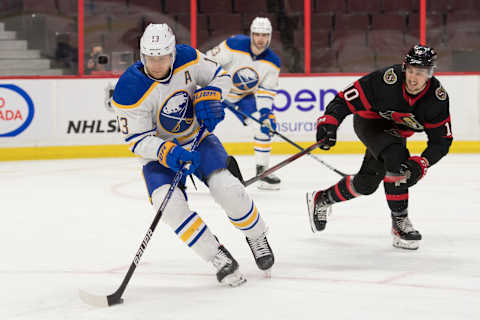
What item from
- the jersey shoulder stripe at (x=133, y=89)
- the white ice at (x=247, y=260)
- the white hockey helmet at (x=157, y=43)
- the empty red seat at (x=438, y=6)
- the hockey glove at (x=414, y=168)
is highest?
the empty red seat at (x=438, y=6)

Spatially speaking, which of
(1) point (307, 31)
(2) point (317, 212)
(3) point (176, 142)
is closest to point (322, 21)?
(1) point (307, 31)

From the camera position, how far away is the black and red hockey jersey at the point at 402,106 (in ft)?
10.6

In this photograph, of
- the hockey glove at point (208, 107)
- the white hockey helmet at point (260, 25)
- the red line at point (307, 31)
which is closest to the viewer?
the hockey glove at point (208, 107)

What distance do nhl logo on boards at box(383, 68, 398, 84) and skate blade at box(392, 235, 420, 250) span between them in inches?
29.3

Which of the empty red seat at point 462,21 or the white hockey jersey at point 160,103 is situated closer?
the white hockey jersey at point 160,103

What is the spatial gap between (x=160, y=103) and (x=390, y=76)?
1.06 meters

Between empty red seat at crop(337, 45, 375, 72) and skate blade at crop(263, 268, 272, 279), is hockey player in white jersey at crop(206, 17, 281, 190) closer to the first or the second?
empty red seat at crop(337, 45, 375, 72)

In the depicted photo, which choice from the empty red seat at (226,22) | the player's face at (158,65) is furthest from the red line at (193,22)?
the player's face at (158,65)

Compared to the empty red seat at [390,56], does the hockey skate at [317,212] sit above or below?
below

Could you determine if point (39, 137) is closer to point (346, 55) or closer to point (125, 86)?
point (346, 55)

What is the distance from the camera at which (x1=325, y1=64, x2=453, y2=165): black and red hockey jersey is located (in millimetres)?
3227

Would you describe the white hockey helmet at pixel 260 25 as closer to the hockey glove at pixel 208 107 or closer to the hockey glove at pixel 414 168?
the hockey glove at pixel 414 168

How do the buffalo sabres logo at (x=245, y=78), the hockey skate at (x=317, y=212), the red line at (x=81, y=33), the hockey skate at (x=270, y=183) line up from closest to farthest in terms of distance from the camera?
the hockey skate at (x=317, y=212) < the hockey skate at (x=270, y=183) < the buffalo sabres logo at (x=245, y=78) < the red line at (x=81, y=33)

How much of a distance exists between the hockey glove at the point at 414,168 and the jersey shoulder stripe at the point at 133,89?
1.16 m
